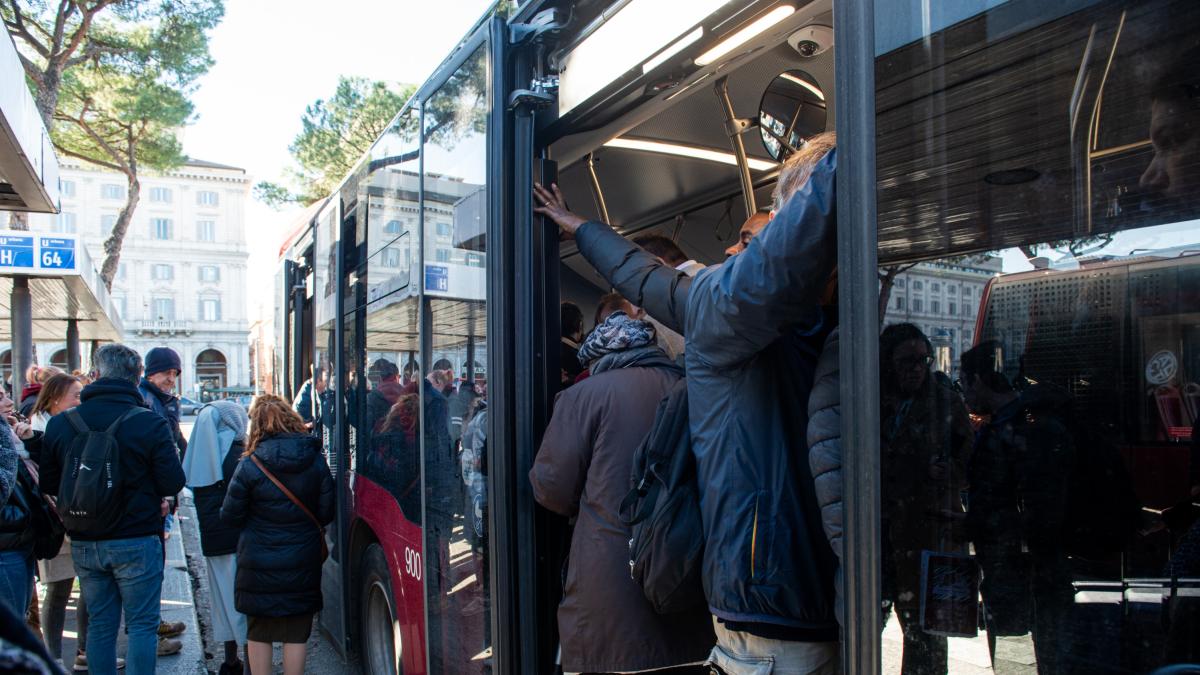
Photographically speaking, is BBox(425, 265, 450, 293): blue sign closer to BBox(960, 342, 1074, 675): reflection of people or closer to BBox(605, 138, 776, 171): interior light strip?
BBox(605, 138, 776, 171): interior light strip

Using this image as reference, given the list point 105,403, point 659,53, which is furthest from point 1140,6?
point 105,403

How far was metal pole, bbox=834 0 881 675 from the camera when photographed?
137 centimetres

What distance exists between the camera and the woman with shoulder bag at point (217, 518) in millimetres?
4805

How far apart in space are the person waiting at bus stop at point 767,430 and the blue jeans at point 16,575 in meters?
3.57

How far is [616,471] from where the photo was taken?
7.49ft

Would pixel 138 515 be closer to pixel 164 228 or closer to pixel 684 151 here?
pixel 684 151

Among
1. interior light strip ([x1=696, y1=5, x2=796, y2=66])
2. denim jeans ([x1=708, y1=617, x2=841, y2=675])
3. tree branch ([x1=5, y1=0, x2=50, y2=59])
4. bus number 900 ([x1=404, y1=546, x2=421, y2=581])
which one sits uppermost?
tree branch ([x1=5, y1=0, x2=50, y2=59])

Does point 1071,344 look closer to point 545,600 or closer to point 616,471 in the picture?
point 616,471

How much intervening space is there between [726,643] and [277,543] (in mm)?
2982

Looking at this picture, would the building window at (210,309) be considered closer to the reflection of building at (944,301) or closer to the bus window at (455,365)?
the bus window at (455,365)

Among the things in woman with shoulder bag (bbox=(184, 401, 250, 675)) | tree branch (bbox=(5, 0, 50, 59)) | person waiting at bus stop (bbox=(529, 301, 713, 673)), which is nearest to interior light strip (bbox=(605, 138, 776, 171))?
person waiting at bus stop (bbox=(529, 301, 713, 673))

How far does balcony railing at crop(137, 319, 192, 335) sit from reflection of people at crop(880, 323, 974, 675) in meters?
72.1

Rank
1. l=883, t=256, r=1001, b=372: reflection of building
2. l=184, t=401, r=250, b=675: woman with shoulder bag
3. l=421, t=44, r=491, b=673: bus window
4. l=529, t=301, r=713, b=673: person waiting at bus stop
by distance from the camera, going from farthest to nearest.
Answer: l=184, t=401, r=250, b=675: woman with shoulder bag → l=421, t=44, r=491, b=673: bus window → l=529, t=301, r=713, b=673: person waiting at bus stop → l=883, t=256, r=1001, b=372: reflection of building

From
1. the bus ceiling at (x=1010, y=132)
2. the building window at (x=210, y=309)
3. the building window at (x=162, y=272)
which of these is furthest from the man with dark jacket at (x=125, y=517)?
the building window at (x=210, y=309)
